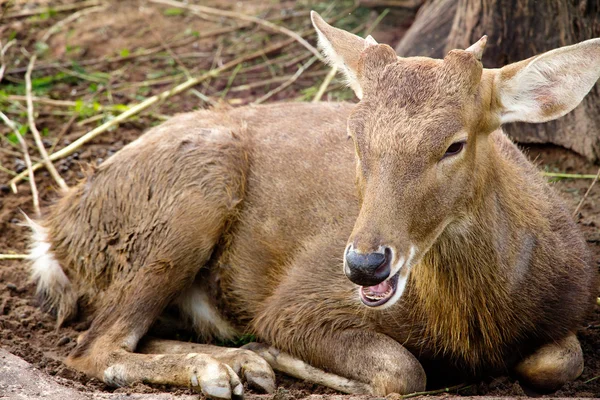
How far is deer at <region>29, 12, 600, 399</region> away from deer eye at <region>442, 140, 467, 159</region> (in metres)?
0.01

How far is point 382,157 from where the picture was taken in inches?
173

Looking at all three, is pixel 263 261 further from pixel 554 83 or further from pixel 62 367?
pixel 554 83

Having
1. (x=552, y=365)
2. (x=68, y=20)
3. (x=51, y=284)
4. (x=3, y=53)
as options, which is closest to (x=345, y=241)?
(x=552, y=365)

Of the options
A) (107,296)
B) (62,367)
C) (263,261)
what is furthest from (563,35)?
(62,367)

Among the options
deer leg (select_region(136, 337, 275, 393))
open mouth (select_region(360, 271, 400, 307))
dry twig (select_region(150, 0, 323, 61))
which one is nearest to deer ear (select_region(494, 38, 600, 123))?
open mouth (select_region(360, 271, 400, 307))

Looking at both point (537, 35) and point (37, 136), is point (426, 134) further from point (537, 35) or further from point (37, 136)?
point (37, 136)

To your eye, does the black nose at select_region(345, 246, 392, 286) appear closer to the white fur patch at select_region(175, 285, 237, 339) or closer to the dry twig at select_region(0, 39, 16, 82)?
the white fur patch at select_region(175, 285, 237, 339)

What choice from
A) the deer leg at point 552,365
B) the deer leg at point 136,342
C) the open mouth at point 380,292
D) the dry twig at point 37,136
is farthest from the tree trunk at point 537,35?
the dry twig at point 37,136

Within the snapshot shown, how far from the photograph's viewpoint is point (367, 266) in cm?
411

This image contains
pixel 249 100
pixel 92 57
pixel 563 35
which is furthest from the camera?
pixel 92 57

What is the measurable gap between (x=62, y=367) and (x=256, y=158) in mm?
1885

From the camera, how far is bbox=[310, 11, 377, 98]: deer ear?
5.21 metres

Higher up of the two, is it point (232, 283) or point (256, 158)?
point (256, 158)

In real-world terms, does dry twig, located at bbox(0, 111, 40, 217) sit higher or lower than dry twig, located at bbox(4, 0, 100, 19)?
lower
